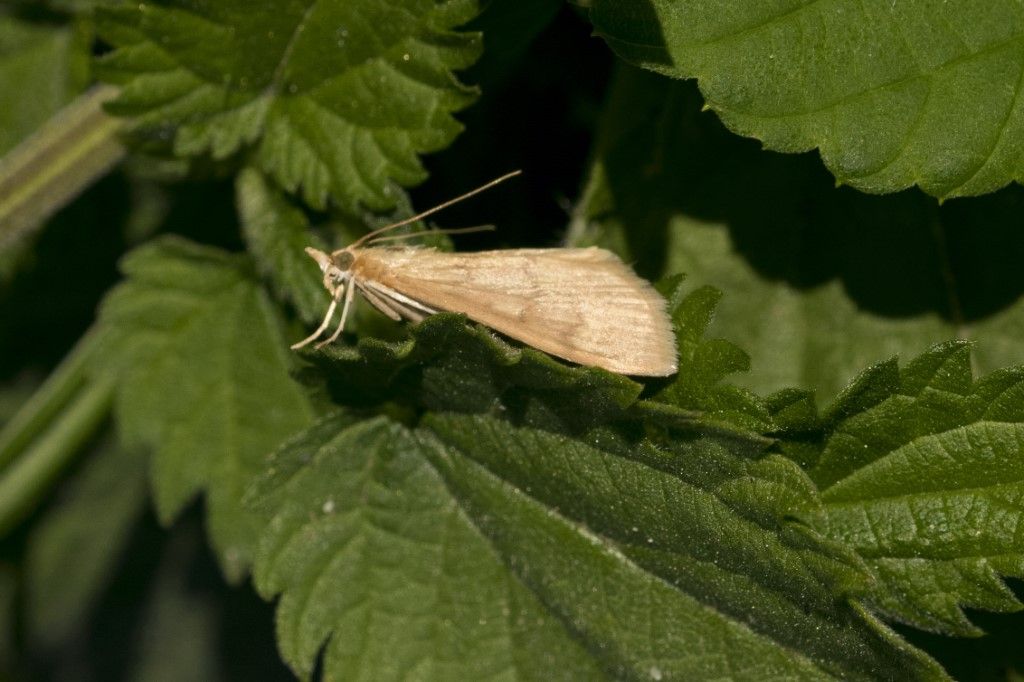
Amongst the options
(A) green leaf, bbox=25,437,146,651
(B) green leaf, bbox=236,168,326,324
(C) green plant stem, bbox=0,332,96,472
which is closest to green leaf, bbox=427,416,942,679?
(B) green leaf, bbox=236,168,326,324

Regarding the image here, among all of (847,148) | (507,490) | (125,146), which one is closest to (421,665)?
(507,490)

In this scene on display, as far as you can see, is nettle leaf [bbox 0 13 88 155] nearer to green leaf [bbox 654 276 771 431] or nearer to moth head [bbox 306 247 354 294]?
moth head [bbox 306 247 354 294]

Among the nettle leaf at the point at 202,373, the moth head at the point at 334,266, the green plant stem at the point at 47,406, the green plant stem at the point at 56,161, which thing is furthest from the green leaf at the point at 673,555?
the green plant stem at the point at 47,406

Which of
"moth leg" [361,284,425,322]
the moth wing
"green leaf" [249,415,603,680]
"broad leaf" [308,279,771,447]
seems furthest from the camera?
"moth leg" [361,284,425,322]

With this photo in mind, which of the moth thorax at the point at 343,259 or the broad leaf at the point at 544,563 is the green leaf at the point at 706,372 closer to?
the broad leaf at the point at 544,563

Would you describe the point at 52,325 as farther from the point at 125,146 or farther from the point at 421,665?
the point at 421,665

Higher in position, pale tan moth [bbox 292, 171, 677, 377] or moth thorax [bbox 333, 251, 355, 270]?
moth thorax [bbox 333, 251, 355, 270]

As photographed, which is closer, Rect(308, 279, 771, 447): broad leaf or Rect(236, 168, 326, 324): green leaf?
Rect(308, 279, 771, 447): broad leaf
